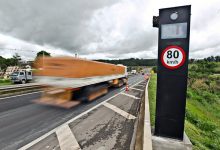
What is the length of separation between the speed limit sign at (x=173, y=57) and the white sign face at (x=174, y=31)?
29 cm

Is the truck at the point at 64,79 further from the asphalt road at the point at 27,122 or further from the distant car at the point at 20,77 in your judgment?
the distant car at the point at 20,77

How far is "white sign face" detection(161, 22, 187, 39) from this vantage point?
12.8 feet

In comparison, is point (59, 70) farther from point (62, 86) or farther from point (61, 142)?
point (61, 142)

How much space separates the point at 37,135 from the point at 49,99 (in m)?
4.62

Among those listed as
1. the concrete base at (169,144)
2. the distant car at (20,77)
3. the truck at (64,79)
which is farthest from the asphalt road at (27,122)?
the distant car at (20,77)

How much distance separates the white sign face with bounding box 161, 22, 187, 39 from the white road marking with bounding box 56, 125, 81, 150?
3.84 metres

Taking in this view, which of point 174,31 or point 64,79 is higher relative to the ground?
point 174,31

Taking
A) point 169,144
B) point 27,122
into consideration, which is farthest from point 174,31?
point 27,122

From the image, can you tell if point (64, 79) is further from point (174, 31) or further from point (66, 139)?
point (174, 31)

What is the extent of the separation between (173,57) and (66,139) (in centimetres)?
395

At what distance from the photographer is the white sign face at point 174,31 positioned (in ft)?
12.8

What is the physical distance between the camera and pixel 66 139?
507 cm

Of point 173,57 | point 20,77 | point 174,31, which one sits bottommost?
point 20,77

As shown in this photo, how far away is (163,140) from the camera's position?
4070 millimetres
